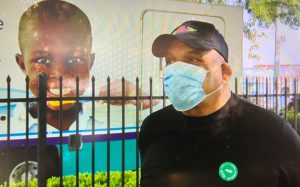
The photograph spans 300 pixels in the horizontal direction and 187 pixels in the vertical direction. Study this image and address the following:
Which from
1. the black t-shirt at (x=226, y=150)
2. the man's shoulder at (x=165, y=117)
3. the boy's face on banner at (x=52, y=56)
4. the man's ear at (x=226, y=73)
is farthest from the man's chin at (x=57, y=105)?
the man's ear at (x=226, y=73)

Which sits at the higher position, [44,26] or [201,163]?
[44,26]

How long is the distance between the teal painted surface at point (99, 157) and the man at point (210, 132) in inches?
52.7

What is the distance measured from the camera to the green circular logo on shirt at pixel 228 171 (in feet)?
7.63

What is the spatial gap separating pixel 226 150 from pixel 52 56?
1.92m

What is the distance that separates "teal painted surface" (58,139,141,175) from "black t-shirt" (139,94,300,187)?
1.33m

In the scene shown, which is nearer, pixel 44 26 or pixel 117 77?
pixel 44 26

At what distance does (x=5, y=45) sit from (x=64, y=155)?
46.8 inches

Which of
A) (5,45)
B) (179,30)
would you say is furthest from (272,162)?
(5,45)

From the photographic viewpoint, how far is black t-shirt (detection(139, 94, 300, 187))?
2287 millimetres

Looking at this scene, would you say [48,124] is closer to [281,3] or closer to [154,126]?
[154,126]

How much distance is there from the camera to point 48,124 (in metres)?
3.67

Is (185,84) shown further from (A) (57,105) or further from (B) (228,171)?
(A) (57,105)

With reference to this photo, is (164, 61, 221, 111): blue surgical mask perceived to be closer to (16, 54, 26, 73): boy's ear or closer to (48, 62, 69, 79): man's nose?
(48, 62, 69, 79): man's nose

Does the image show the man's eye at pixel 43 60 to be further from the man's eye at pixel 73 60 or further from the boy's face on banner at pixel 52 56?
the man's eye at pixel 73 60
